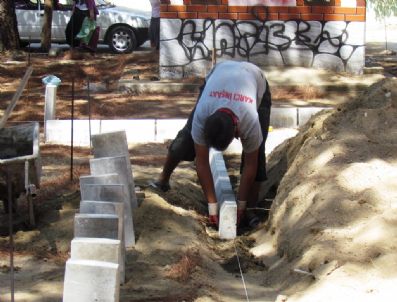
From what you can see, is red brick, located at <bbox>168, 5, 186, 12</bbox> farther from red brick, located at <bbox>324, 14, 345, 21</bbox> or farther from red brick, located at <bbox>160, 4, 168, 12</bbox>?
red brick, located at <bbox>324, 14, 345, 21</bbox>

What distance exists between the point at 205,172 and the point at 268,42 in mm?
8427

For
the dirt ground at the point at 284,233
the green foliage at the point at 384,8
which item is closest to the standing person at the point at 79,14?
the dirt ground at the point at 284,233

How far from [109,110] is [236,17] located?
3719 mm

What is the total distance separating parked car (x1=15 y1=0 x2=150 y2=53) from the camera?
820 inches

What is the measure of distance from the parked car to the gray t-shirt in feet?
46.0

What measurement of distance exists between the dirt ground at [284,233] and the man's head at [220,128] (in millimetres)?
791

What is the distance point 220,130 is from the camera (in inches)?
252

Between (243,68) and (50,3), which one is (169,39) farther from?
(243,68)

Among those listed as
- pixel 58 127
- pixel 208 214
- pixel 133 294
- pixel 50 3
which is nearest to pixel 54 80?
pixel 58 127

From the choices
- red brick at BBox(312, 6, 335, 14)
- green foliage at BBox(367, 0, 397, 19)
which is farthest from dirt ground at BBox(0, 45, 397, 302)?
green foliage at BBox(367, 0, 397, 19)

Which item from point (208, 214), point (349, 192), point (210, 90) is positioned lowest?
point (208, 214)

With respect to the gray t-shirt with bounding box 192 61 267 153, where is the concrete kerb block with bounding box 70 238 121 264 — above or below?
below

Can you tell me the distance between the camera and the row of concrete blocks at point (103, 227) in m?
4.26

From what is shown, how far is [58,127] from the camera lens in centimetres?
1076
